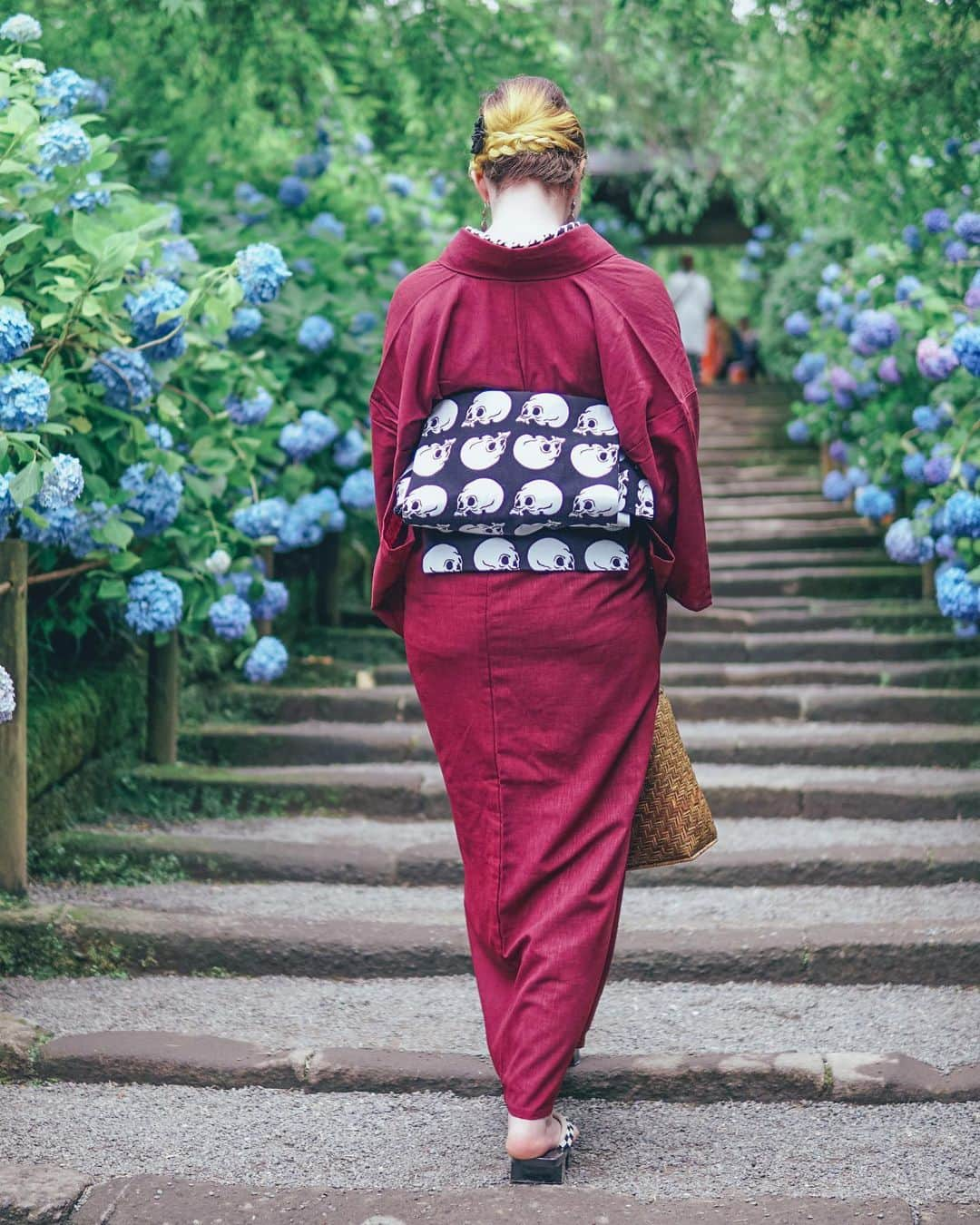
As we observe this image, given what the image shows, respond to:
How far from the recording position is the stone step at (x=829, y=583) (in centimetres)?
700

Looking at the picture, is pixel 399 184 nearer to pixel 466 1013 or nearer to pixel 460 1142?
pixel 466 1013

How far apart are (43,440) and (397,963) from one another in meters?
1.46

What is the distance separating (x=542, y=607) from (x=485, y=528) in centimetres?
15

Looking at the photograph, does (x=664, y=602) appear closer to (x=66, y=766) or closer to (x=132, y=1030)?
(x=132, y=1030)

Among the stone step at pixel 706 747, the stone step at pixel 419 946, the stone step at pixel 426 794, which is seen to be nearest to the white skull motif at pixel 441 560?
the stone step at pixel 419 946

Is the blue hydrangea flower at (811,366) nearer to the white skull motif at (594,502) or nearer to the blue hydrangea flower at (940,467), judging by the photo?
the blue hydrangea flower at (940,467)

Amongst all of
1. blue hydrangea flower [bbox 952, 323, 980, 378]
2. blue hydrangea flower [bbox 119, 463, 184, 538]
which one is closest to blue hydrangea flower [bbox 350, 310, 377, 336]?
blue hydrangea flower [bbox 119, 463, 184, 538]

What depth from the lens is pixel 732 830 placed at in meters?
4.38

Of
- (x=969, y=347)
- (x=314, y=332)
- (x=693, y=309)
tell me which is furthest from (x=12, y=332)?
(x=693, y=309)

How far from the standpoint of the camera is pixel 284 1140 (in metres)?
2.65

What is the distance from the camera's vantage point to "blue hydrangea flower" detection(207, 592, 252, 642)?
4.28m

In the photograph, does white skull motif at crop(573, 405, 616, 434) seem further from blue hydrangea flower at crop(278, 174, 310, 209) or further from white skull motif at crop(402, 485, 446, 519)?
blue hydrangea flower at crop(278, 174, 310, 209)

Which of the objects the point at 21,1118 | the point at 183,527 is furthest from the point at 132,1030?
the point at 183,527

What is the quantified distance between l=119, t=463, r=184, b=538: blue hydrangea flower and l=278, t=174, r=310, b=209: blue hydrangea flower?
2461mm
